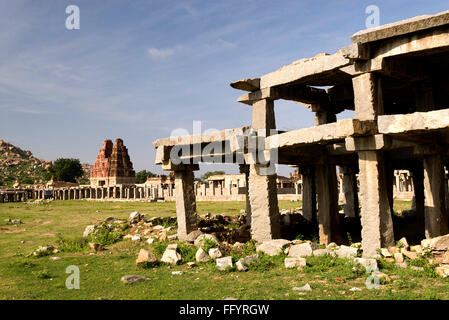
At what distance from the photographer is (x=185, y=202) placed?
12.5 metres

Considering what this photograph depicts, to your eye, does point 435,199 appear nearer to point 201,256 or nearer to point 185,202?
point 201,256

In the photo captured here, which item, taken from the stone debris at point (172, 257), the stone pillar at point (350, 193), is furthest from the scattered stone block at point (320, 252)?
the stone pillar at point (350, 193)

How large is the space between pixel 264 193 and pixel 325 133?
2.54 m

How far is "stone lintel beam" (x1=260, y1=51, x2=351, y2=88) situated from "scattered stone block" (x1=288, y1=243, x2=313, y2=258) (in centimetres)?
415

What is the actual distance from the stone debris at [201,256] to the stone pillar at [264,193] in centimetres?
183

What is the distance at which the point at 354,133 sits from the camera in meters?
8.07

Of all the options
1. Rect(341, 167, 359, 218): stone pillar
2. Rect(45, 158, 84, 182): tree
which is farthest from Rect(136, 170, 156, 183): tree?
Rect(341, 167, 359, 218): stone pillar

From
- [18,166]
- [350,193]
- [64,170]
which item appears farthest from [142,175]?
[350,193]

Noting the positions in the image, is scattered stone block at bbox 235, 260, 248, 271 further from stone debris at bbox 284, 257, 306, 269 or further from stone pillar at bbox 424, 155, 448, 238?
stone pillar at bbox 424, 155, 448, 238

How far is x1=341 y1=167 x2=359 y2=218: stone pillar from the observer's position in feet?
52.3
